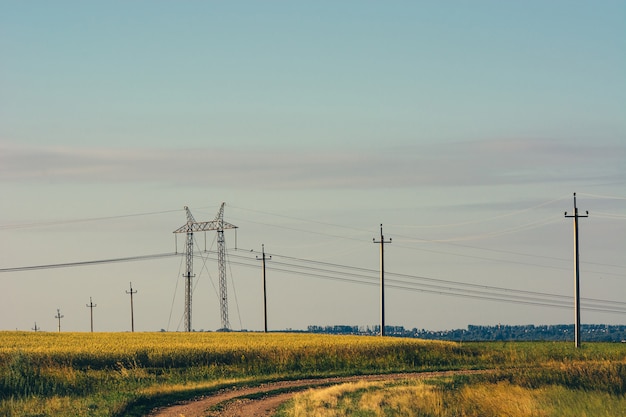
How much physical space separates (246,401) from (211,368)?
1709cm

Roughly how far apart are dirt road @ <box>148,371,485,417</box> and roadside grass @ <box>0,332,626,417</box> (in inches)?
40.4

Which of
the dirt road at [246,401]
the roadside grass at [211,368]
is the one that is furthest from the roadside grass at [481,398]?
the dirt road at [246,401]

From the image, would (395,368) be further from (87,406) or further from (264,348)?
(87,406)

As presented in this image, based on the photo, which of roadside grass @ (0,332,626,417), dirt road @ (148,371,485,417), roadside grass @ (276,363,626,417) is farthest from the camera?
roadside grass @ (0,332,626,417)

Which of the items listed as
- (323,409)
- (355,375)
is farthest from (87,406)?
(355,375)

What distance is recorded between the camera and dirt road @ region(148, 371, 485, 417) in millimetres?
33938

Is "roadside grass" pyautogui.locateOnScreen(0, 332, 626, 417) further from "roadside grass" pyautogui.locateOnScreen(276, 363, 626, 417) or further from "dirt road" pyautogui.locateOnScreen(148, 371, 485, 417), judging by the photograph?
"dirt road" pyautogui.locateOnScreen(148, 371, 485, 417)

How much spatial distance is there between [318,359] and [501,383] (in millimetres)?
21929

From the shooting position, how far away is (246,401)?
1496 inches

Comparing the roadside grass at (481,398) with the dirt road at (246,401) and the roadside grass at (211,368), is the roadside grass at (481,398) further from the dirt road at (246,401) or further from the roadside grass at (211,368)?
the dirt road at (246,401)

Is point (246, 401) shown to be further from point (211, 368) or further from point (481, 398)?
point (211, 368)

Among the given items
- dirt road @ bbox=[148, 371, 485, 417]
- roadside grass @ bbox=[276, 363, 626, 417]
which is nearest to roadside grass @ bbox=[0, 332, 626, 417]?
roadside grass @ bbox=[276, 363, 626, 417]

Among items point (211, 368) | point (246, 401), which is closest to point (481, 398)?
point (246, 401)

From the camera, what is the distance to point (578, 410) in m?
32.2
